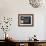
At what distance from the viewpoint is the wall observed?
4430mm

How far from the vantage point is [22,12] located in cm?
447

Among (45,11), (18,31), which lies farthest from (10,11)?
(45,11)

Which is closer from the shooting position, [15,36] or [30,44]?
[30,44]

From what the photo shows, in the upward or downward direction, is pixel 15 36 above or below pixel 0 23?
below

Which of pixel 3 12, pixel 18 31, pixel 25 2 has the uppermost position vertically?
pixel 25 2

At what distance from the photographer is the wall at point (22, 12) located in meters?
4.43

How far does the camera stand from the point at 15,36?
444 cm

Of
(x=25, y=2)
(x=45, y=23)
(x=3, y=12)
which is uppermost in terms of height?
(x=25, y=2)

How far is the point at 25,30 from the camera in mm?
4441

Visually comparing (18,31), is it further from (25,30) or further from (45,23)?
(45,23)

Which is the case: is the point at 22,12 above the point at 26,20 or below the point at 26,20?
above

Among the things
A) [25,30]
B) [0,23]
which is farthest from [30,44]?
[0,23]

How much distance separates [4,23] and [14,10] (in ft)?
1.88

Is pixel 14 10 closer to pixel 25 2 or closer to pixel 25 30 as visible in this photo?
pixel 25 2
